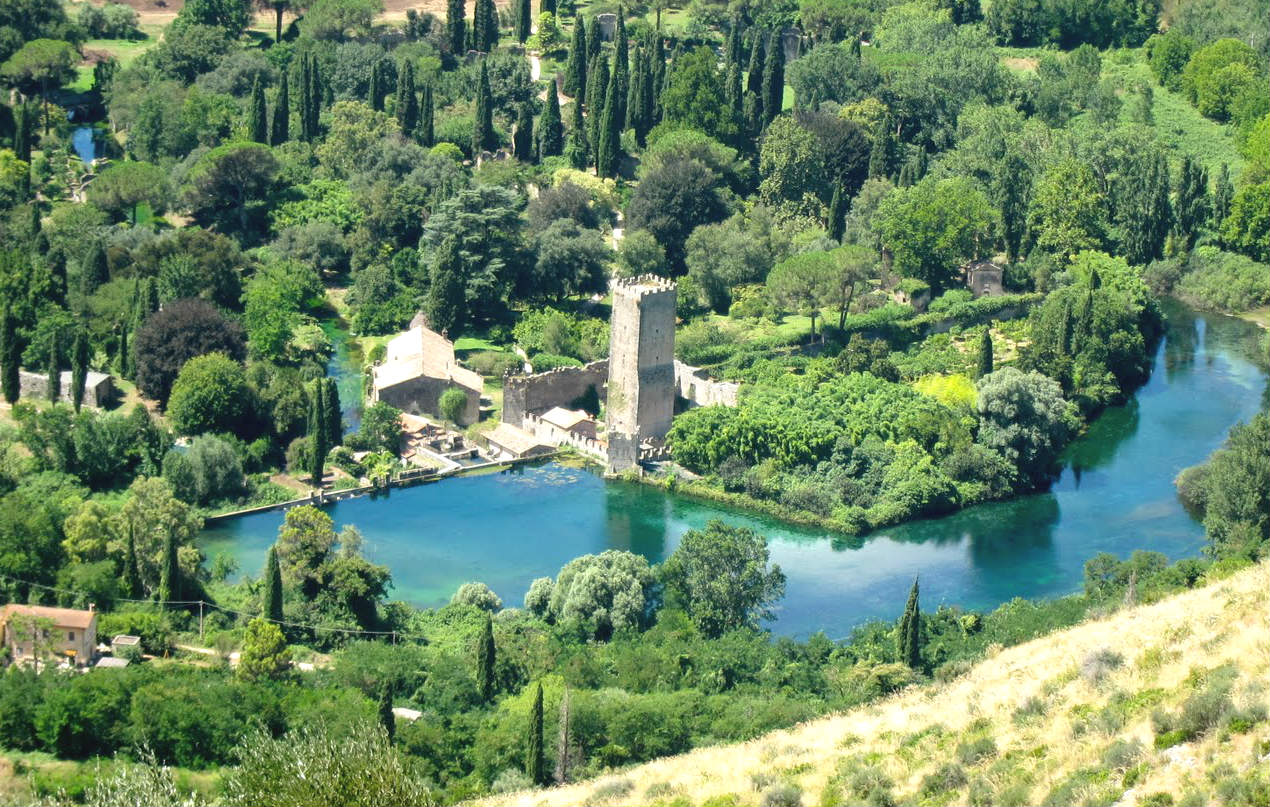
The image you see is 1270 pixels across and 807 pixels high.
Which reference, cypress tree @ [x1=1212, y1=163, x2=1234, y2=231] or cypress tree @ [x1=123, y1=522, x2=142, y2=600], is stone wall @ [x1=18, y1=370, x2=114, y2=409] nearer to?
cypress tree @ [x1=123, y1=522, x2=142, y2=600]

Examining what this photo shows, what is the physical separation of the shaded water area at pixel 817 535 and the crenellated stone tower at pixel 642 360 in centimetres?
257

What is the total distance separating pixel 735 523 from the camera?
59469 mm

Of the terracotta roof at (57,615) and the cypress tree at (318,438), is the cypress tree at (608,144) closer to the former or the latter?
the cypress tree at (318,438)

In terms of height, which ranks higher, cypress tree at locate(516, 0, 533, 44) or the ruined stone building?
cypress tree at locate(516, 0, 533, 44)

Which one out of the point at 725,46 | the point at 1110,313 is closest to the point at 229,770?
the point at 1110,313

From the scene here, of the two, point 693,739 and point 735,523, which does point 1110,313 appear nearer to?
point 735,523

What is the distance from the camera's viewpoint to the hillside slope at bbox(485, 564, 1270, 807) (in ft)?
96.8

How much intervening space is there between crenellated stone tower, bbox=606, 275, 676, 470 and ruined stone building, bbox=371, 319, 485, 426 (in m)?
4.63

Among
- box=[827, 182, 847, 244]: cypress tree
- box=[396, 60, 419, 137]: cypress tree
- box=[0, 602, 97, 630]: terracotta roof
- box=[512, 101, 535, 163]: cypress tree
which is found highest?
box=[396, 60, 419, 137]: cypress tree

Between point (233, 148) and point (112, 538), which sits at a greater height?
point (233, 148)

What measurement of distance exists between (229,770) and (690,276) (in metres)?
35.6

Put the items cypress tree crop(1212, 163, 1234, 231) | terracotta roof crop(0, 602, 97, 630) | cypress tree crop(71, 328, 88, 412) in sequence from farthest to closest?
cypress tree crop(1212, 163, 1234, 231), cypress tree crop(71, 328, 88, 412), terracotta roof crop(0, 602, 97, 630)

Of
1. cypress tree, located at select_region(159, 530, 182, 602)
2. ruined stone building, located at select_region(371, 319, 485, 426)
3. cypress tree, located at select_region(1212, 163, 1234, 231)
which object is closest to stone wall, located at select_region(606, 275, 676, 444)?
ruined stone building, located at select_region(371, 319, 485, 426)

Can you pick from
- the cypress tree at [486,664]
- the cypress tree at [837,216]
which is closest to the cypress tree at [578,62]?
the cypress tree at [837,216]
